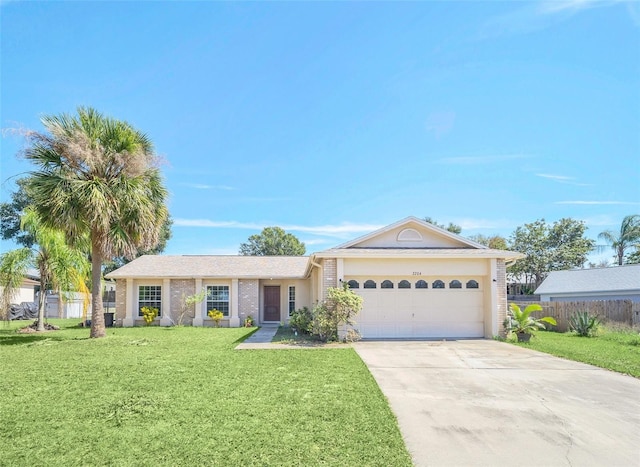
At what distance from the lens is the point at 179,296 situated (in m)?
21.1

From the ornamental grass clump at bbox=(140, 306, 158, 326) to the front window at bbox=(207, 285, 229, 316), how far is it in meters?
2.80

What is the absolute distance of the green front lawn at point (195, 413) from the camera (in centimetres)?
431

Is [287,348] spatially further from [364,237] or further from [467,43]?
[467,43]

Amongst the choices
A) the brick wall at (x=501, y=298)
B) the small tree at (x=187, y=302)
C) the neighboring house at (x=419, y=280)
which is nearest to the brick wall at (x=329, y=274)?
the neighboring house at (x=419, y=280)

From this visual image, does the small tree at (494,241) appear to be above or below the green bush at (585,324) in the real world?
above

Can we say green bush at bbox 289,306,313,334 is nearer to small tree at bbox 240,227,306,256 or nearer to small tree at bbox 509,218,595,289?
small tree at bbox 509,218,595,289

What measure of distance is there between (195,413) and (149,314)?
16.8 m

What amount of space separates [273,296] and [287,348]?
34.9ft

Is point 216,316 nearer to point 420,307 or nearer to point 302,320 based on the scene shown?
point 302,320

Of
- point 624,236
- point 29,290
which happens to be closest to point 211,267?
point 29,290

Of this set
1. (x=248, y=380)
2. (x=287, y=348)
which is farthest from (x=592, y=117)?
(x=248, y=380)

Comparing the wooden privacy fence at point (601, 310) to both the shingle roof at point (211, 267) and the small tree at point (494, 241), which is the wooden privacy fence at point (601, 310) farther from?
the small tree at point (494, 241)

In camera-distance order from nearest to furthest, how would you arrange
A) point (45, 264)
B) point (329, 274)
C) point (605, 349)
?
point (605, 349)
point (329, 274)
point (45, 264)

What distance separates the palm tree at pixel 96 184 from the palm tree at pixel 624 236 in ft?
142
